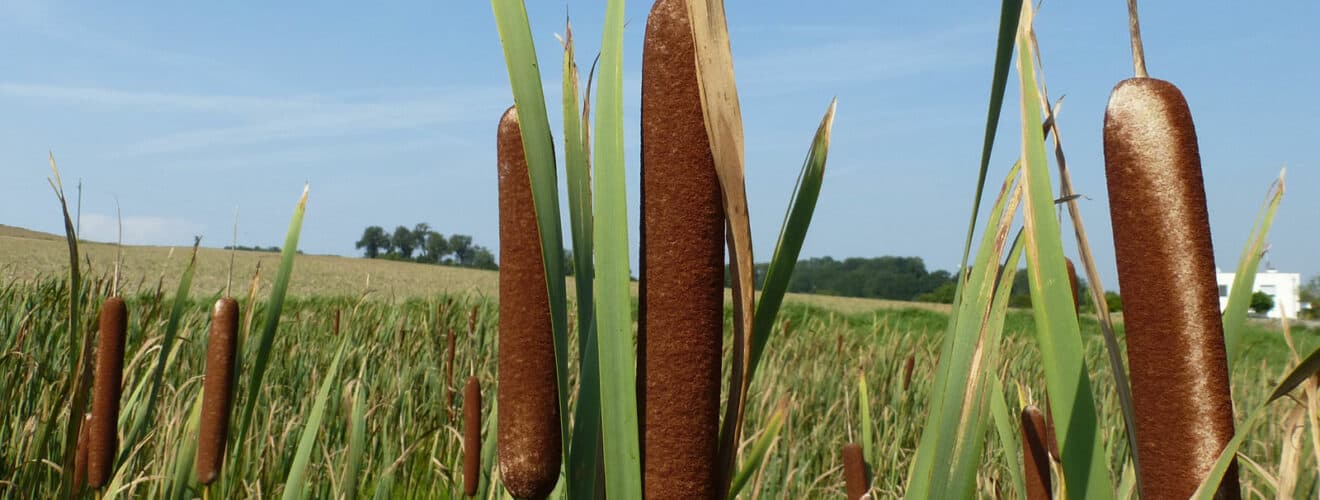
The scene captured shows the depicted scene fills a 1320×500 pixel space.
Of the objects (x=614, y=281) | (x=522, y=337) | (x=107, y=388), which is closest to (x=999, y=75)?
(x=614, y=281)

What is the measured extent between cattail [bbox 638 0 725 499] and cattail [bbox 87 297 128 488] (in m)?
0.91

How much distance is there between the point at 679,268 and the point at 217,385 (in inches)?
33.7

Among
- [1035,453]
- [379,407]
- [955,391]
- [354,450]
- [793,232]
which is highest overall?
[793,232]

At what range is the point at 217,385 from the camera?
120 centimetres

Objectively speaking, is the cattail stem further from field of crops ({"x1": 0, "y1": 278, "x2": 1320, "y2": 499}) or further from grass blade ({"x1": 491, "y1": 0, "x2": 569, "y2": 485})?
field of crops ({"x1": 0, "y1": 278, "x2": 1320, "y2": 499})

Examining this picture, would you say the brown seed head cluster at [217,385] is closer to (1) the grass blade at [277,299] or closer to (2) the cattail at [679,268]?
(1) the grass blade at [277,299]

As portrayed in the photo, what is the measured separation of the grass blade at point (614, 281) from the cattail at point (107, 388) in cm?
88

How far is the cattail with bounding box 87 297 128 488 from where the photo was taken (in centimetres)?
121

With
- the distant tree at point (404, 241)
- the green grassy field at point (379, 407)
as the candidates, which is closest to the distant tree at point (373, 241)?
the distant tree at point (404, 241)

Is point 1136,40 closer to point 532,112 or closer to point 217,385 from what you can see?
point 532,112

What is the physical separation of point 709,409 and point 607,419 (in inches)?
3.0

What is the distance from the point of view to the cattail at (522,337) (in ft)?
2.51

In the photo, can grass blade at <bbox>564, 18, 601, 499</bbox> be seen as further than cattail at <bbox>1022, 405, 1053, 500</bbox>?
No

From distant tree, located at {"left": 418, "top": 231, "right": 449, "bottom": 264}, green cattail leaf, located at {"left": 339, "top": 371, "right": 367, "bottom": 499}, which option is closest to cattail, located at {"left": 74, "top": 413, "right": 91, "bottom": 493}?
green cattail leaf, located at {"left": 339, "top": 371, "right": 367, "bottom": 499}
